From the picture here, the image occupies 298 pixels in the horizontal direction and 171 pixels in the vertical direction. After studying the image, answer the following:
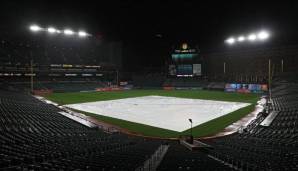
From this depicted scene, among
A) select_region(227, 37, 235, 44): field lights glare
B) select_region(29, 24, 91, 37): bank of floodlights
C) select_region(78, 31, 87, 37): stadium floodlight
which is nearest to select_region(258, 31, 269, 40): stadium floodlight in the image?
select_region(227, 37, 235, 44): field lights glare

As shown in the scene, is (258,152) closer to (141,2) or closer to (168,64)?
(141,2)

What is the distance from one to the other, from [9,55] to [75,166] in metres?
67.6

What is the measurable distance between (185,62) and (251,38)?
64.2 feet

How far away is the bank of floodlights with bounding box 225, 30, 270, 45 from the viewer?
190 feet

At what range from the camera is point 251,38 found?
6062cm

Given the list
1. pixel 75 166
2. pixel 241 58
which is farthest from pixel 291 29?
pixel 75 166

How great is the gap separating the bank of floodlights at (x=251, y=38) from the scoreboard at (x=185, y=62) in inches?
389

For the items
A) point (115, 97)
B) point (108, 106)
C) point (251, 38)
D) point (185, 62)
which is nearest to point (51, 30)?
point (115, 97)

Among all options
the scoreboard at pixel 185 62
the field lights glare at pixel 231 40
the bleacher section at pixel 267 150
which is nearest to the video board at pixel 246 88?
the scoreboard at pixel 185 62

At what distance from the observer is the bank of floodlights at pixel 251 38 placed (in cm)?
5781

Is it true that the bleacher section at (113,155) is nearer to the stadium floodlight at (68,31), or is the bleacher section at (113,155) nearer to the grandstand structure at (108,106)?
the grandstand structure at (108,106)

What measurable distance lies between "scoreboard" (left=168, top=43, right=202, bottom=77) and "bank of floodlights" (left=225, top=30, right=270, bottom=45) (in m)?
9.87

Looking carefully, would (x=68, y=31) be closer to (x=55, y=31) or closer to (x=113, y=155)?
(x=55, y=31)

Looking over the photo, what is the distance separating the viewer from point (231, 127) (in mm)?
23312
